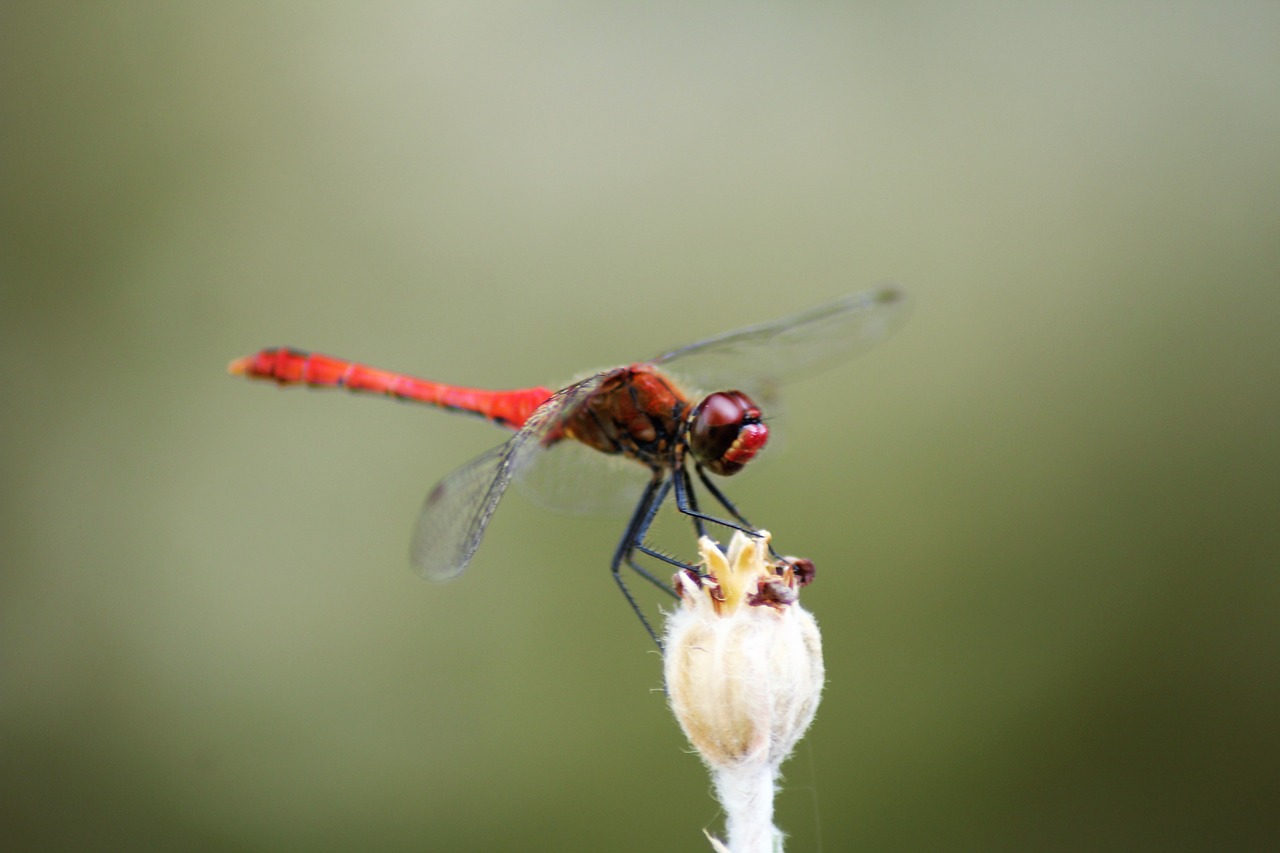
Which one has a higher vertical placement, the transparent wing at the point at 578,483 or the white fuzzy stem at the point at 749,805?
the transparent wing at the point at 578,483

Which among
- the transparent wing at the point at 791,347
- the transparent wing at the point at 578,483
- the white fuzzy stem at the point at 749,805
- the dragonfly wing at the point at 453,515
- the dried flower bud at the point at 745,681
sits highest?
the transparent wing at the point at 791,347

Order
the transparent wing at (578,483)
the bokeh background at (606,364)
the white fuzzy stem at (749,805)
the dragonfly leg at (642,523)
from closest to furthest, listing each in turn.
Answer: the white fuzzy stem at (749,805), the dragonfly leg at (642,523), the transparent wing at (578,483), the bokeh background at (606,364)

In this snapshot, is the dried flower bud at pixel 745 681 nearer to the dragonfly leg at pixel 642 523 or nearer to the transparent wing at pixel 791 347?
the dragonfly leg at pixel 642 523

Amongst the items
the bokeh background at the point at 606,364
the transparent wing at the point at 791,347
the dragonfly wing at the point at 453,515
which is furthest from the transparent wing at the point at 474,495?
the bokeh background at the point at 606,364

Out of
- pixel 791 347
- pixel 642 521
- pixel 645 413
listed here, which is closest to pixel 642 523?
pixel 642 521

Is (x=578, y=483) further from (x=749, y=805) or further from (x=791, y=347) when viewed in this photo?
(x=749, y=805)

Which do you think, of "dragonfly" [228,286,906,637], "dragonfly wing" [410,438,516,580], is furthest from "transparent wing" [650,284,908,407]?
"dragonfly wing" [410,438,516,580]
